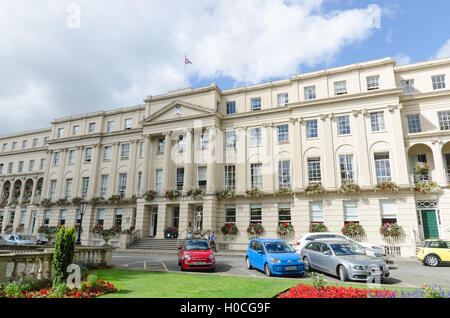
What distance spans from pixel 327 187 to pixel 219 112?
46.0ft

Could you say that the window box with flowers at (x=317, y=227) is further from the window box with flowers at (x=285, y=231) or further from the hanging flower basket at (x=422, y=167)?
the hanging flower basket at (x=422, y=167)

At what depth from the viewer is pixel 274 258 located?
1247 centimetres

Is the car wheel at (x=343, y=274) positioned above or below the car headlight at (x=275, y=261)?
below

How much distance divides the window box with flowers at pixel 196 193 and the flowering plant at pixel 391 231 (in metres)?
16.2

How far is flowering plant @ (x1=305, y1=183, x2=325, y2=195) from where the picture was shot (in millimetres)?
24513

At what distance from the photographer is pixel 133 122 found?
36562 mm

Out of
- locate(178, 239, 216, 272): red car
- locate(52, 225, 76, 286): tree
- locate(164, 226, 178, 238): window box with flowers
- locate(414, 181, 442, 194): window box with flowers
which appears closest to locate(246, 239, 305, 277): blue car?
locate(178, 239, 216, 272): red car

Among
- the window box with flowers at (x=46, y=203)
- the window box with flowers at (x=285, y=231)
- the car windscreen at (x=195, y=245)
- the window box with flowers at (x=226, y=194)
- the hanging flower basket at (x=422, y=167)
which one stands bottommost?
the car windscreen at (x=195, y=245)

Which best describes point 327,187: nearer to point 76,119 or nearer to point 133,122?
point 133,122

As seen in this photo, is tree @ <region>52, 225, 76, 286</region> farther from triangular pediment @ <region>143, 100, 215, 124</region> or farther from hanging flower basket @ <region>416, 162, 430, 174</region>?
hanging flower basket @ <region>416, 162, 430, 174</region>

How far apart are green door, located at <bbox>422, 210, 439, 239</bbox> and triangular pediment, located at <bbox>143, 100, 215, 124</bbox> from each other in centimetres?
2146

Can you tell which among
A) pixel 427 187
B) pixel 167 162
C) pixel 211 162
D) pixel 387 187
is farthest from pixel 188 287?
pixel 167 162

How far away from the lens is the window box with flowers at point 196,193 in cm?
2819

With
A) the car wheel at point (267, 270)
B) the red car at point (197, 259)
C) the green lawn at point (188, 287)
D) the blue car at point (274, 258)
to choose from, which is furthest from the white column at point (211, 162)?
the green lawn at point (188, 287)
